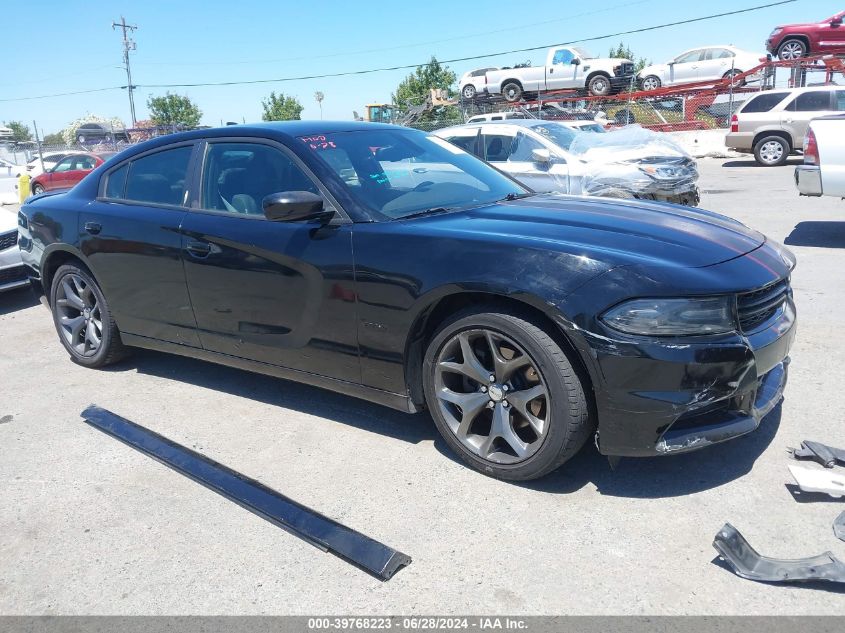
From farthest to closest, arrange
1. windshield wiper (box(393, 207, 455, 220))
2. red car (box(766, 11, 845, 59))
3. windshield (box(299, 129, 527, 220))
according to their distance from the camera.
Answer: red car (box(766, 11, 845, 59)) < windshield (box(299, 129, 527, 220)) < windshield wiper (box(393, 207, 455, 220))

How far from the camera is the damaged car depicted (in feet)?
31.2

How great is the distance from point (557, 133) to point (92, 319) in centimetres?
790

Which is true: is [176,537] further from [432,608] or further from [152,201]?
[152,201]

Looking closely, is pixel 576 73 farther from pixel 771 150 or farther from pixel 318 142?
pixel 318 142

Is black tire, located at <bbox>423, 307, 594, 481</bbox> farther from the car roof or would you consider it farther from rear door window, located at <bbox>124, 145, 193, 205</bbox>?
rear door window, located at <bbox>124, 145, 193, 205</bbox>

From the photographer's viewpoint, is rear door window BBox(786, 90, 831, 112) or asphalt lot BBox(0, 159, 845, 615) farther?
rear door window BBox(786, 90, 831, 112)

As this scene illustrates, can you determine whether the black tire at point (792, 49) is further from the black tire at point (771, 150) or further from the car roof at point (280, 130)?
the car roof at point (280, 130)

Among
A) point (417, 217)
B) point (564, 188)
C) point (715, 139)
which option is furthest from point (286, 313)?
point (715, 139)

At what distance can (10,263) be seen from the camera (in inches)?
279

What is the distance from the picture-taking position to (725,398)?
2.76 metres

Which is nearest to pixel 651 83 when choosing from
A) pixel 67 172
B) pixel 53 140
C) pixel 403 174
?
pixel 67 172

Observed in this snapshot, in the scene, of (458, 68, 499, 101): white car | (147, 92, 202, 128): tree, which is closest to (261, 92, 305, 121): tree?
(147, 92, 202, 128): tree

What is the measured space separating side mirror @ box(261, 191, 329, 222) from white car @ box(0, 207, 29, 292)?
4985 millimetres

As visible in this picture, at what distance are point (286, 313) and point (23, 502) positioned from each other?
151 cm
